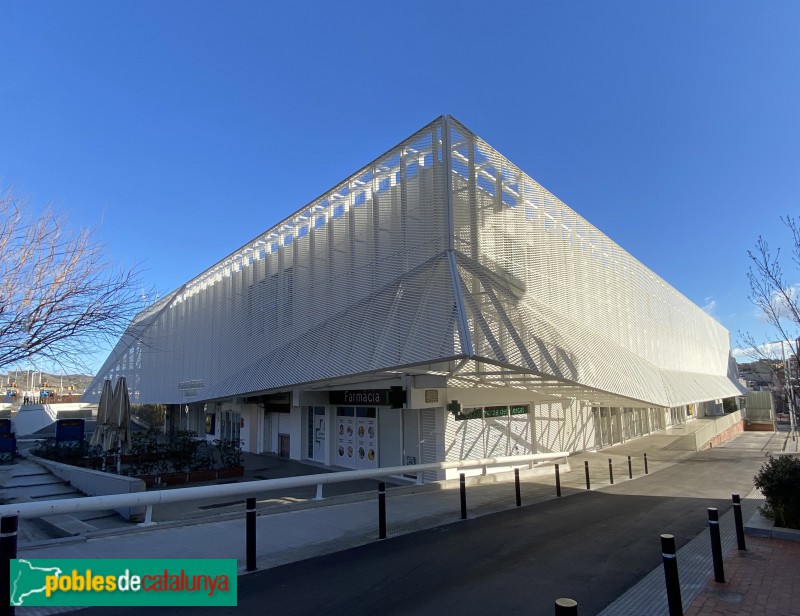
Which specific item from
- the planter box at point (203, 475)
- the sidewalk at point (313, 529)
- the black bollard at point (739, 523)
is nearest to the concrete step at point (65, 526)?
the sidewalk at point (313, 529)

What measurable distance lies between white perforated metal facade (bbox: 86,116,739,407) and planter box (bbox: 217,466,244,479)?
3044 mm

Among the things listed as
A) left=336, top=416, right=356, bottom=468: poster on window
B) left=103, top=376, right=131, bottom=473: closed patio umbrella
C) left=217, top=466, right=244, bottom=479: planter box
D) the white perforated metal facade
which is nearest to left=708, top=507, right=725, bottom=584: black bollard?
the white perforated metal facade

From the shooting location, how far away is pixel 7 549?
15.3ft

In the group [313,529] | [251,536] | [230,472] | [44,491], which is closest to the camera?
[251,536]

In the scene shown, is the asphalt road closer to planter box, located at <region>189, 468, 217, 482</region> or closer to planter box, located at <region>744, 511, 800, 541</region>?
planter box, located at <region>744, 511, 800, 541</region>

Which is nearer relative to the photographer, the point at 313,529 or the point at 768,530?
the point at 768,530

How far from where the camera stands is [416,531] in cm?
880

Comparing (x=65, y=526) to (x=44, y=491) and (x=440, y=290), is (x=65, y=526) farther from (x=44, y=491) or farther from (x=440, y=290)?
(x=440, y=290)

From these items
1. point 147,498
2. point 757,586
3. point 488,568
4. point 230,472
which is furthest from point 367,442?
point 757,586

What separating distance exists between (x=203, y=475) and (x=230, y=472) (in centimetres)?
109

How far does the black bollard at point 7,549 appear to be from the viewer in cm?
459

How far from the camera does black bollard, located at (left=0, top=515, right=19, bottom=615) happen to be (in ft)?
15.1

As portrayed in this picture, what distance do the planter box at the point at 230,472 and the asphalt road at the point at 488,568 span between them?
1126 centimetres

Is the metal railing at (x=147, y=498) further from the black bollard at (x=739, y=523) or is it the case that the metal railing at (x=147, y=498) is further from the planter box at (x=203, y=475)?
the planter box at (x=203, y=475)
